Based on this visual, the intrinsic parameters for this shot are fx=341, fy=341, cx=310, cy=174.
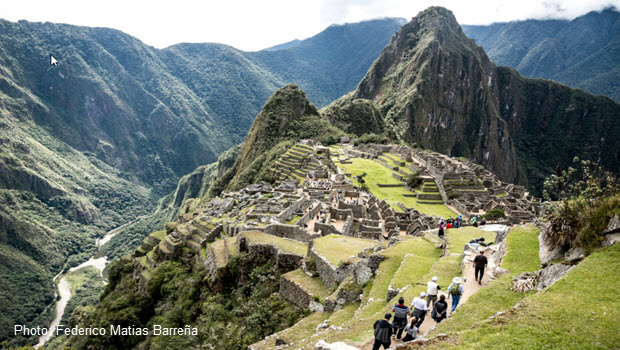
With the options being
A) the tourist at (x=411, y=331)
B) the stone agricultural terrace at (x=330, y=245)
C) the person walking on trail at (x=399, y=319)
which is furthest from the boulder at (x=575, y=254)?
the person walking on trail at (x=399, y=319)

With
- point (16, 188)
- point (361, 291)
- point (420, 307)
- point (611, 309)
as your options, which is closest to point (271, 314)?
point (361, 291)

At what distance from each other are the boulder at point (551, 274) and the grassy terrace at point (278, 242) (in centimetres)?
1193

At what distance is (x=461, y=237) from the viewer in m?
16.7

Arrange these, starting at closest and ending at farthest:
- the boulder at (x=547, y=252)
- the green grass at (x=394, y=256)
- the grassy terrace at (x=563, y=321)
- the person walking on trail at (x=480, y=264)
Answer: the grassy terrace at (x=563, y=321) < the boulder at (x=547, y=252) < the person walking on trail at (x=480, y=264) < the green grass at (x=394, y=256)

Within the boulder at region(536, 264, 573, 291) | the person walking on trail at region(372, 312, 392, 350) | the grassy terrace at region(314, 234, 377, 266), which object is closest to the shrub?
the grassy terrace at region(314, 234, 377, 266)

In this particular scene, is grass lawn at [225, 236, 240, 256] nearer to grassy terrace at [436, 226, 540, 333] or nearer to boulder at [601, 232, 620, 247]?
grassy terrace at [436, 226, 540, 333]

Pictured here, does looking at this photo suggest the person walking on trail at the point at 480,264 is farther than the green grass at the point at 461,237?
No

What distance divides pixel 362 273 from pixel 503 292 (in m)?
5.97

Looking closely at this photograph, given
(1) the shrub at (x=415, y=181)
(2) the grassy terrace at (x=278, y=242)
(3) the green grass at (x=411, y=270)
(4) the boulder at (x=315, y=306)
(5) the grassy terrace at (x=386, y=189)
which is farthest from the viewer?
(1) the shrub at (x=415, y=181)

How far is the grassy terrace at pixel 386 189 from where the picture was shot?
A: 4877 centimetres

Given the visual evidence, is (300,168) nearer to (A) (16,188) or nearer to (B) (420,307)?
(B) (420,307)

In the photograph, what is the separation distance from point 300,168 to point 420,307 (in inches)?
1949

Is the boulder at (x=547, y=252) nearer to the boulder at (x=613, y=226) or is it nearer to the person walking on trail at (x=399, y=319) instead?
the boulder at (x=613, y=226)

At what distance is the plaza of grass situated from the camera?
8.26 m
